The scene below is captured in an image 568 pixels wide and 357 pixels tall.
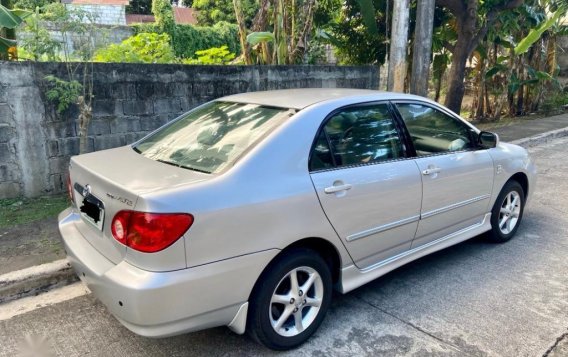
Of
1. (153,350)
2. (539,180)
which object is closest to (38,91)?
(153,350)

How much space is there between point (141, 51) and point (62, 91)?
5.58 ft

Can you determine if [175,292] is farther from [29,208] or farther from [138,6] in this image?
[138,6]

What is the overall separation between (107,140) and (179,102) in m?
1.05

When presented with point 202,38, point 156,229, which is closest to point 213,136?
point 156,229

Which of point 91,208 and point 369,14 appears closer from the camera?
point 91,208

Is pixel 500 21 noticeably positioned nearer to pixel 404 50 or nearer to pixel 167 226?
pixel 404 50

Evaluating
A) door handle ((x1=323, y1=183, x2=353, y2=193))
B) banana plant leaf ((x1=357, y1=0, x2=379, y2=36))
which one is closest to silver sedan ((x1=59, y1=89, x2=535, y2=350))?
door handle ((x1=323, y1=183, x2=353, y2=193))

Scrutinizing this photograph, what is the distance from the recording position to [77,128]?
18.0 ft

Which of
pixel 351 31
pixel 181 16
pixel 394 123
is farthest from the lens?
pixel 181 16

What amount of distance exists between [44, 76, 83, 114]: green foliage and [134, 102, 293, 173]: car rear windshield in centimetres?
204

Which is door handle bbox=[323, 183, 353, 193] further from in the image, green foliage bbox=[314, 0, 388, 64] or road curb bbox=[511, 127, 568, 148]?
green foliage bbox=[314, 0, 388, 64]

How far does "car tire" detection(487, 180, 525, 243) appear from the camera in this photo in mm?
4430

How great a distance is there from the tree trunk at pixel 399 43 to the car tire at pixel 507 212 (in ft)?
10.9

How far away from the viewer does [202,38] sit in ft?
83.6
